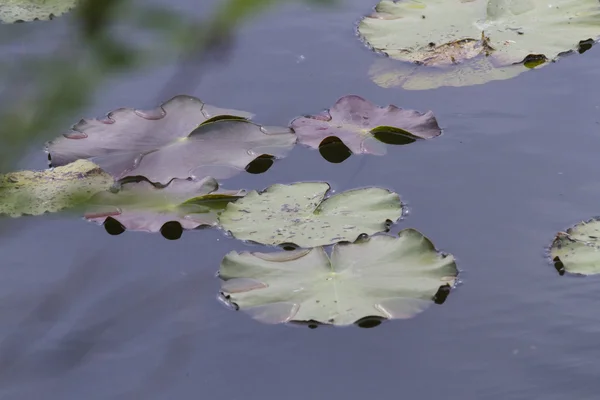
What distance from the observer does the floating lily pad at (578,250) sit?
1975 mm

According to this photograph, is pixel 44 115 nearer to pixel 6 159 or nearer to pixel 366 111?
pixel 6 159

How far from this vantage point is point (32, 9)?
308 cm

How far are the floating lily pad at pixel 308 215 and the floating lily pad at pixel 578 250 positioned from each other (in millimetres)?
365

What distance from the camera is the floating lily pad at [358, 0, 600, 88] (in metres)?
2.75

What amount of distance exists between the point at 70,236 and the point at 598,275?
3.90 feet

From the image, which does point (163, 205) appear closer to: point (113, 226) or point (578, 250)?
point (113, 226)

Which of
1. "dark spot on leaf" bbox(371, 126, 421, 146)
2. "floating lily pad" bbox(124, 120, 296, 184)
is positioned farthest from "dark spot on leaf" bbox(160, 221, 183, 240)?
"dark spot on leaf" bbox(371, 126, 421, 146)

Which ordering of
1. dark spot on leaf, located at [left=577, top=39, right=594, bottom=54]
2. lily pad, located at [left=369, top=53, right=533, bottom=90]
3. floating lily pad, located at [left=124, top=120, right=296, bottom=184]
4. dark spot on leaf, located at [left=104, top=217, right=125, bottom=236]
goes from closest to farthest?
1. dark spot on leaf, located at [left=104, top=217, right=125, bottom=236]
2. floating lily pad, located at [left=124, top=120, right=296, bottom=184]
3. lily pad, located at [left=369, top=53, right=533, bottom=90]
4. dark spot on leaf, located at [left=577, top=39, right=594, bottom=54]

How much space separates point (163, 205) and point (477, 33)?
Result: 3.97 ft

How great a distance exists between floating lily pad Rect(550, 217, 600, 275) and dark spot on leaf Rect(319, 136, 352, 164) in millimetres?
636

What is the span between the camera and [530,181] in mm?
2260

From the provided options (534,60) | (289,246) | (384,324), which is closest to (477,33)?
(534,60)

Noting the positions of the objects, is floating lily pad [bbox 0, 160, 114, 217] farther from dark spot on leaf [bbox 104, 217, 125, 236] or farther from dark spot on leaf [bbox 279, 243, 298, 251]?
dark spot on leaf [bbox 279, 243, 298, 251]

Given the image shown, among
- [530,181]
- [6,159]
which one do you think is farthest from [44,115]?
[530,181]
